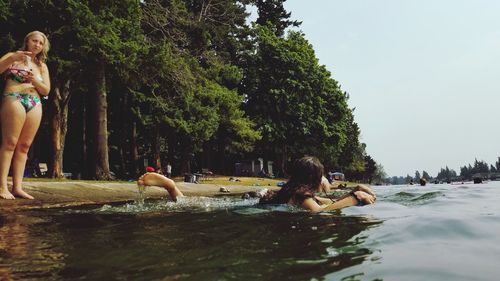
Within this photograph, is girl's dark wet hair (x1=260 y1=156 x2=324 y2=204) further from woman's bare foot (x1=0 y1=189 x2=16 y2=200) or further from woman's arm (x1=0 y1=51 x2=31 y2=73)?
woman's arm (x1=0 y1=51 x2=31 y2=73)

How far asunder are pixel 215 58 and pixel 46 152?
2147 centimetres

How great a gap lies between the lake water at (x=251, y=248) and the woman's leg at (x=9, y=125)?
4.60 ft

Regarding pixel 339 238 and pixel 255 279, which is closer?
pixel 255 279

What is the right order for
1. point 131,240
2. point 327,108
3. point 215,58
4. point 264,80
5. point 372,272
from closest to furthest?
point 372,272 < point 131,240 < point 215,58 < point 264,80 < point 327,108

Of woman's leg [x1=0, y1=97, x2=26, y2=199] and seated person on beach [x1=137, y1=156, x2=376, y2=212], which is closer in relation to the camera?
seated person on beach [x1=137, y1=156, x2=376, y2=212]

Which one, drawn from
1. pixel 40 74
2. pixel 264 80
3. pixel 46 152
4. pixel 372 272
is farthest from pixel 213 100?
pixel 372 272

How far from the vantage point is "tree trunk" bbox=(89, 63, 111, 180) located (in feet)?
57.4

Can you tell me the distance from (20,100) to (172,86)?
15478mm

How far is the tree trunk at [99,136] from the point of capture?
17.5m

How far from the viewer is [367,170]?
332 ft

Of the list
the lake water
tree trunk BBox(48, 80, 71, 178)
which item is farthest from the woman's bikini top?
tree trunk BBox(48, 80, 71, 178)

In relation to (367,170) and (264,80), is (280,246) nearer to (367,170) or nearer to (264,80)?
(264,80)

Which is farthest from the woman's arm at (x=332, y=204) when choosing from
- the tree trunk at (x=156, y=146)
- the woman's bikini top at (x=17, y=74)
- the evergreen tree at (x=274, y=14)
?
the evergreen tree at (x=274, y=14)

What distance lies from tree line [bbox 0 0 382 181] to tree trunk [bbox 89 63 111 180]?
43 millimetres
